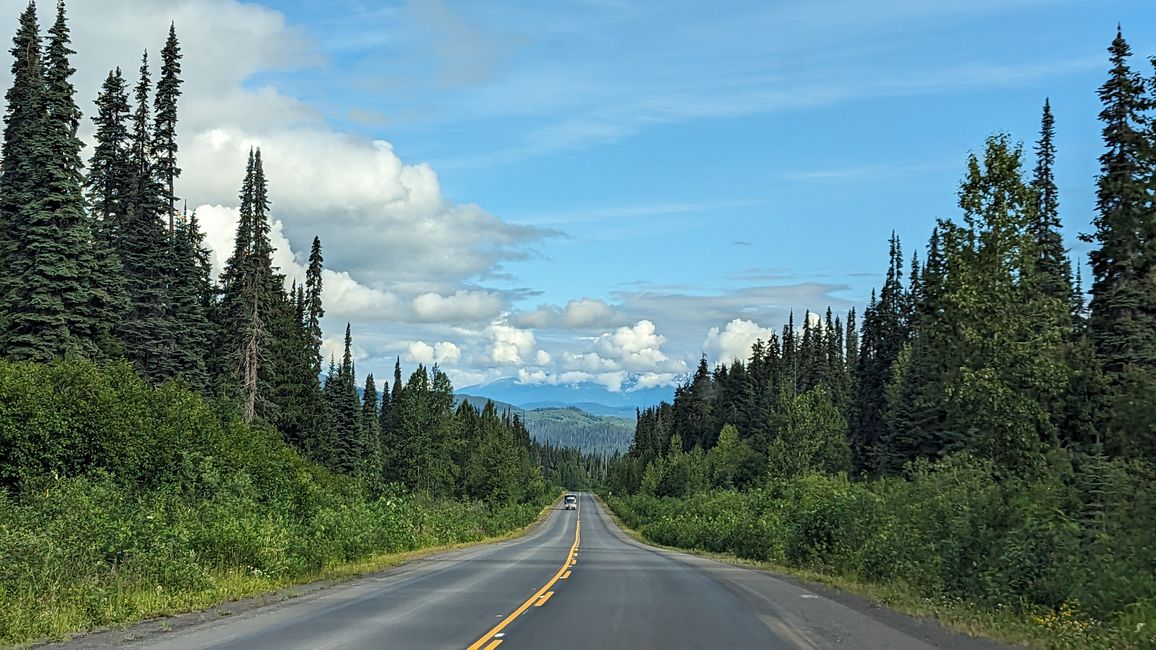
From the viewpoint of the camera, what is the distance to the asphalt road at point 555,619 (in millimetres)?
11906

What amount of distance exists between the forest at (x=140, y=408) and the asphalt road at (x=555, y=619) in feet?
6.79

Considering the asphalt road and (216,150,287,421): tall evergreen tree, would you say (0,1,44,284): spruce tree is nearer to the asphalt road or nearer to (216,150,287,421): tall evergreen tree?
(216,150,287,421): tall evergreen tree

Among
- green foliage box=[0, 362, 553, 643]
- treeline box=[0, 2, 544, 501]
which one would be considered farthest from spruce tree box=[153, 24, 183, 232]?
green foliage box=[0, 362, 553, 643]

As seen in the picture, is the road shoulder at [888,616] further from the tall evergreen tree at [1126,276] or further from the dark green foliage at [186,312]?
the dark green foliage at [186,312]

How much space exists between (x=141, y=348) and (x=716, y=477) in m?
60.5

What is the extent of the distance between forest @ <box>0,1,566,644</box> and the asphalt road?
2.07 metres

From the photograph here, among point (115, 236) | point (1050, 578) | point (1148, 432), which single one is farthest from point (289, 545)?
point (115, 236)

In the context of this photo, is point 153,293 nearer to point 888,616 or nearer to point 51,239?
point 51,239

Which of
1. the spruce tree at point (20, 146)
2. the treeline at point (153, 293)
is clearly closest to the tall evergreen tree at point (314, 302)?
the treeline at point (153, 293)

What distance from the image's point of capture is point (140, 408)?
24.1 meters

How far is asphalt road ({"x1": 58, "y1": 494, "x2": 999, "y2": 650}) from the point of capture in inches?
469

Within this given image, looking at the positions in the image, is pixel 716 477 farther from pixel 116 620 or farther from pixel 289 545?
pixel 116 620

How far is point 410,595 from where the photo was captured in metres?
18.1

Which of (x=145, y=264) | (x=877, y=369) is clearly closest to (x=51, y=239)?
(x=145, y=264)
